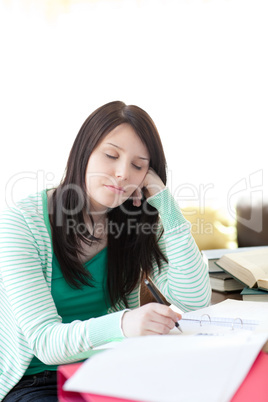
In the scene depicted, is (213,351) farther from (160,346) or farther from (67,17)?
(67,17)

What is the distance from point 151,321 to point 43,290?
264mm

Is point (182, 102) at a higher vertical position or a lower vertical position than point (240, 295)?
higher

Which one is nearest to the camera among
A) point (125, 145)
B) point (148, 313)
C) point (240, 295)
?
point (148, 313)

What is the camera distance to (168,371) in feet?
1.85

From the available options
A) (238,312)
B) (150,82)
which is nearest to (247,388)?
(238,312)

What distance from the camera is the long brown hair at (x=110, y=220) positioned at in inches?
43.9

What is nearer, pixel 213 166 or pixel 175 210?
pixel 175 210

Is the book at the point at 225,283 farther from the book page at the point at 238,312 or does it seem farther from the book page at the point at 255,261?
the book page at the point at 238,312

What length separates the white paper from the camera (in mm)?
534

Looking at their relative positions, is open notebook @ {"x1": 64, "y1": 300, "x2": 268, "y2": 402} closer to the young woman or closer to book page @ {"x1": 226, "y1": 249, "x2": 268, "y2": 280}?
the young woman

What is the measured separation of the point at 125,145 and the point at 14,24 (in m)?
2.66

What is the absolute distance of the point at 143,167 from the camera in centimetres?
117

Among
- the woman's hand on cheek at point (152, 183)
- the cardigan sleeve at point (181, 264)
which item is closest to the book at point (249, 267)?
the cardigan sleeve at point (181, 264)

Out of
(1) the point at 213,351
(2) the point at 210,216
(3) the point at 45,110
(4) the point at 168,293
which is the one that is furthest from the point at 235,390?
(3) the point at 45,110
